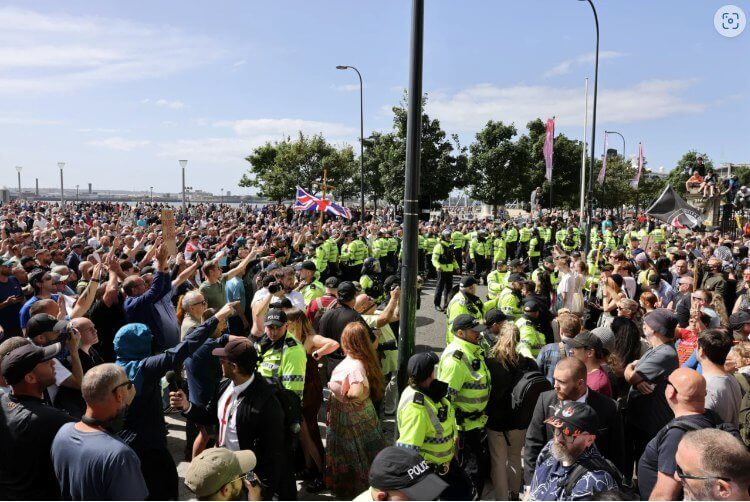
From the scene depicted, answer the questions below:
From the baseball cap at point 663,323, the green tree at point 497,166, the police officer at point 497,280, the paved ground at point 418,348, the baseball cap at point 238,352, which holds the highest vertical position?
the green tree at point 497,166

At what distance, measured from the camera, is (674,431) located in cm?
328

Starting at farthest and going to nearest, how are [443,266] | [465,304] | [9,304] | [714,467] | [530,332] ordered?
[443,266] < [9,304] < [465,304] < [530,332] < [714,467]

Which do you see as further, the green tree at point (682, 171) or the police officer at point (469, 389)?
the green tree at point (682, 171)

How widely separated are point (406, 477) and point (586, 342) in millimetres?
2751

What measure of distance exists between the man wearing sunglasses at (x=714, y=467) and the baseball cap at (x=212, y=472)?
2.17 metres

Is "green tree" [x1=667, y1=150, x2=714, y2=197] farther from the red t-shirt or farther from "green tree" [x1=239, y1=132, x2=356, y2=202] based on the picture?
the red t-shirt

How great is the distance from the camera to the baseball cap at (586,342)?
179 inches

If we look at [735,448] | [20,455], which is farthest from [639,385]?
[20,455]

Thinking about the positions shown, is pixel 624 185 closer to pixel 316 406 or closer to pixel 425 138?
pixel 425 138

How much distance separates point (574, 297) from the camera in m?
9.05

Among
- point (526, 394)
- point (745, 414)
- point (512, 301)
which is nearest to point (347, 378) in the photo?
point (526, 394)

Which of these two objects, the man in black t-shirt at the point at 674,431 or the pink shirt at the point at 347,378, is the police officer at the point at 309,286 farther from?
the man in black t-shirt at the point at 674,431

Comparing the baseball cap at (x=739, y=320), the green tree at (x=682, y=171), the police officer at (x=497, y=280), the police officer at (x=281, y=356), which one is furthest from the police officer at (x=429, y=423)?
the green tree at (x=682, y=171)

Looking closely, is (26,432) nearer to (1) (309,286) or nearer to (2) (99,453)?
(2) (99,453)
